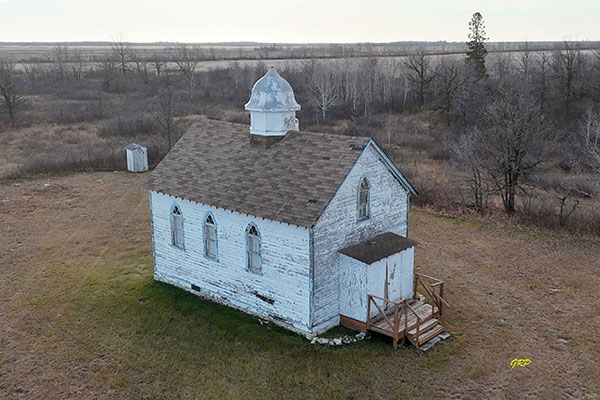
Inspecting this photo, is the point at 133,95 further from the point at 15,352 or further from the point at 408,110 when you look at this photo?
the point at 15,352

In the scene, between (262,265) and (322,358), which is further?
(262,265)

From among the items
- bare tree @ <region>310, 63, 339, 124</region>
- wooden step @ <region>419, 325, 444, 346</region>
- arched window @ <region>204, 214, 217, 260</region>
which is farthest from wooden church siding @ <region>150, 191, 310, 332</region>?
bare tree @ <region>310, 63, 339, 124</region>

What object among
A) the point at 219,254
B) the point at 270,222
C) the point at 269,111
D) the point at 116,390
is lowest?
the point at 116,390

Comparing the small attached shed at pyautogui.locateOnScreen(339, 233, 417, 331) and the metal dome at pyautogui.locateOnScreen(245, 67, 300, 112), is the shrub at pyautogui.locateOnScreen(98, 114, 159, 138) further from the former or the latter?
the small attached shed at pyautogui.locateOnScreen(339, 233, 417, 331)

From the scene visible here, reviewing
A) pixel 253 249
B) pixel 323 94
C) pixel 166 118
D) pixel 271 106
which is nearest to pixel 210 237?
pixel 253 249

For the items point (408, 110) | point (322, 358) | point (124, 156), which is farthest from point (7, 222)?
point (408, 110)

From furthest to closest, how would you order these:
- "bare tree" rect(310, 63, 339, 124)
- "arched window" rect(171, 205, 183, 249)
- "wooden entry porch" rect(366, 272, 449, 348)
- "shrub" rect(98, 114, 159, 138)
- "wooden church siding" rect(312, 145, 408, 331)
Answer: "bare tree" rect(310, 63, 339, 124)
"shrub" rect(98, 114, 159, 138)
"arched window" rect(171, 205, 183, 249)
"wooden church siding" rect(312, 145, 408, 331)
"wooden entry porch" rect(366, 272, 449, 348)

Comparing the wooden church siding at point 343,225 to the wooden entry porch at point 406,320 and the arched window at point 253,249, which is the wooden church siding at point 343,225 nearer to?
the wooden entry porch at point 406,320
